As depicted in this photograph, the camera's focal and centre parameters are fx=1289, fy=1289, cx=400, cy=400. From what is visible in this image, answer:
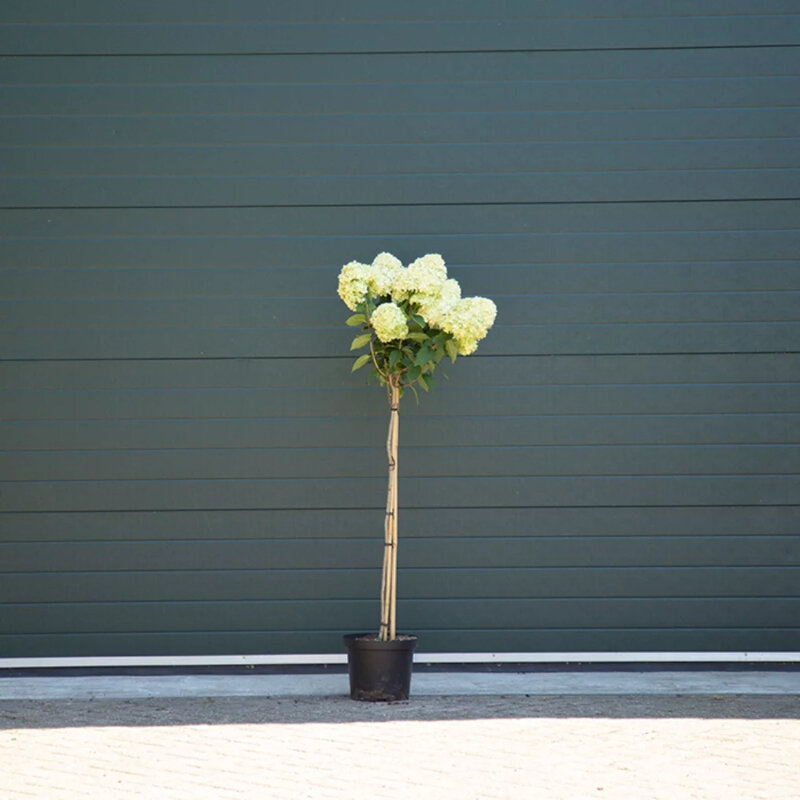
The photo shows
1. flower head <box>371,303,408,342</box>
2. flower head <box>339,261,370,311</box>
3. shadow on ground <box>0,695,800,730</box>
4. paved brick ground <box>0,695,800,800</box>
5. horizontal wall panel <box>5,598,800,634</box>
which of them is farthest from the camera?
horizontal wall panel <box>5,598,800,634</box>

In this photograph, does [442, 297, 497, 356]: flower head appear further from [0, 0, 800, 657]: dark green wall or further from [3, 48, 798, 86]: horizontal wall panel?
[3, 48, 798, 86]: horizontal wall panel

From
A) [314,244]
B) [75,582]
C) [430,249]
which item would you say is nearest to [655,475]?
[430,249]

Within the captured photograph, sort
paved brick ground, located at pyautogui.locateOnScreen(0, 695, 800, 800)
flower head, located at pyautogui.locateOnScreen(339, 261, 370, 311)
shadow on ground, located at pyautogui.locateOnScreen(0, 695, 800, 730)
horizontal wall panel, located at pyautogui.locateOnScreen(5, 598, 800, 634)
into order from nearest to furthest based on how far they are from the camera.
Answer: paved brick ground, located at pyautogui.locateOnScreen(0, 695, 800, 800)
shadow on ground, located at pyautogui.locateOnScreen(0, 695, 800, 730)
flower head, located at pyautogui.locateOnScreen(339, 261, 370, 311)
horizontal wall panel, located at pyautogui.locateOnScreen(5, 598, 800, 634)

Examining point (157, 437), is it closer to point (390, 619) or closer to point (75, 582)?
point (75, 582)

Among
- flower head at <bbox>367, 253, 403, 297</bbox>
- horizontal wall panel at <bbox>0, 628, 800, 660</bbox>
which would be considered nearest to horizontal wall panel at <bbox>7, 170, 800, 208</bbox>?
flower head at <bbox>367, 253, 403, 297</bbox>

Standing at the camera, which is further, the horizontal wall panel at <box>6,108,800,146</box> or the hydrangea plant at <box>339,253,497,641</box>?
the horizontal wall panel at <box>6,108,800,146</box>

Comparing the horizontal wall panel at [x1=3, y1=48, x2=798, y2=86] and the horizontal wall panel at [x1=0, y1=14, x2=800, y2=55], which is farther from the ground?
A: the horizontal wall panel at [x1=0, y1=14, x2=800, y2=55]

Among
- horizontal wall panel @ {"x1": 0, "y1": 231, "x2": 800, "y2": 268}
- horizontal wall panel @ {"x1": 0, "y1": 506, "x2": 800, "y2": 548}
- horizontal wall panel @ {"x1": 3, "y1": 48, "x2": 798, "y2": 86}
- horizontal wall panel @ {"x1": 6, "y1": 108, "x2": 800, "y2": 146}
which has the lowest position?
horizontal wall panel @ {"x1": 0, "y1": 506, "x2": 800, "y2": 548}

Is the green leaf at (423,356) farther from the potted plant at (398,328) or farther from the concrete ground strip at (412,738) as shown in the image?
the concrete ground strip at (412,738)

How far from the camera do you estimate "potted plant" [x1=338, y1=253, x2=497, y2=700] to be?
546 cm

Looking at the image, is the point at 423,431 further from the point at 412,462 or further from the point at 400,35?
the point at 400,35

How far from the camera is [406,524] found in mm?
6371

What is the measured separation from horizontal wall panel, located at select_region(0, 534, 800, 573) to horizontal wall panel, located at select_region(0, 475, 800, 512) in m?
0.18

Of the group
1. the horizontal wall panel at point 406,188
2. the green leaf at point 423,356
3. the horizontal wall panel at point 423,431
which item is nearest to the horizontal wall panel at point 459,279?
A: the horizontal wall panel at point 406,188
